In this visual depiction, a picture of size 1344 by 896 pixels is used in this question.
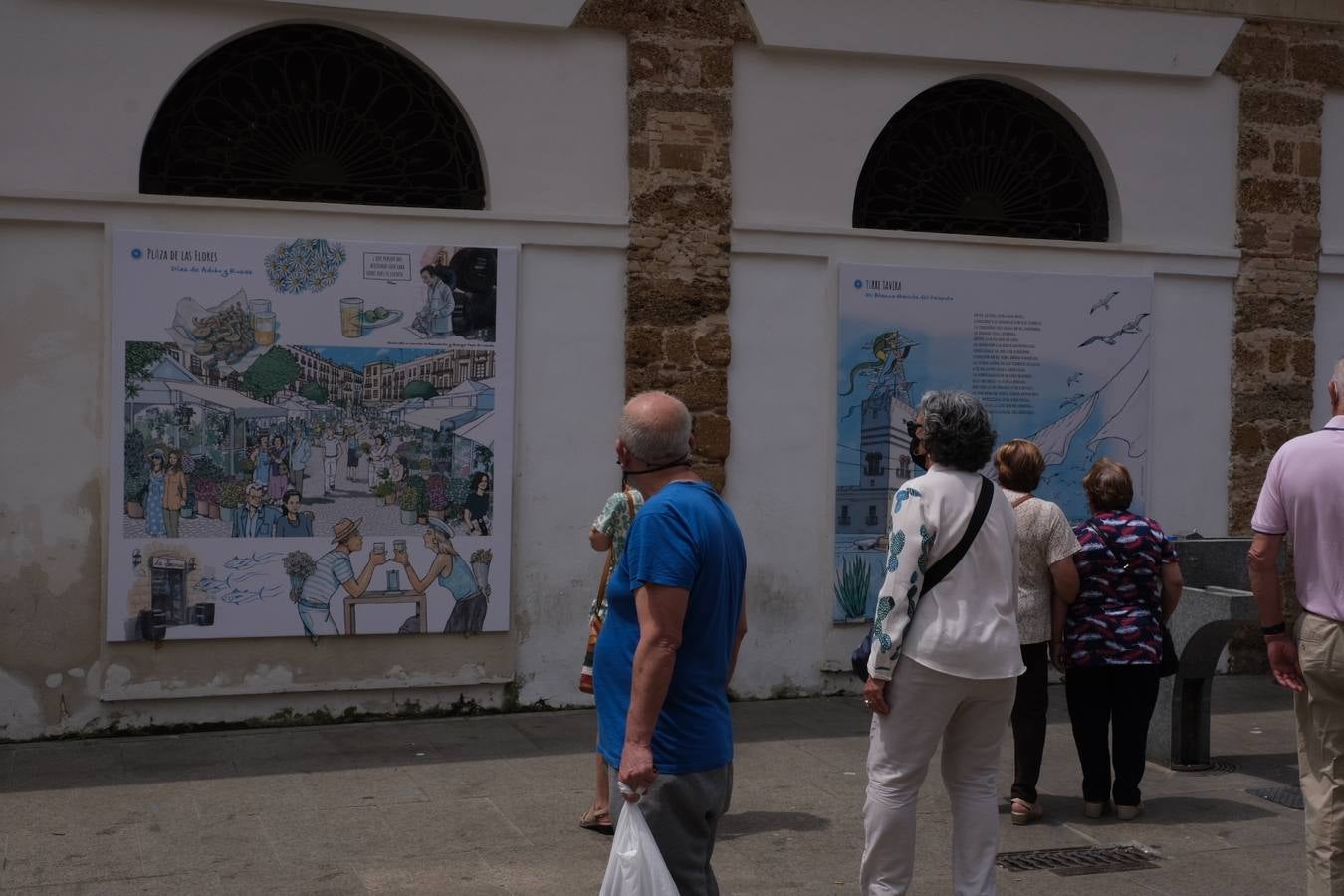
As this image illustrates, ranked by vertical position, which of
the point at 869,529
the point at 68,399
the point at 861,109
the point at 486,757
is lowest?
the point at 486,757

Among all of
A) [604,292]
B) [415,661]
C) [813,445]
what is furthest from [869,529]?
[415,661]

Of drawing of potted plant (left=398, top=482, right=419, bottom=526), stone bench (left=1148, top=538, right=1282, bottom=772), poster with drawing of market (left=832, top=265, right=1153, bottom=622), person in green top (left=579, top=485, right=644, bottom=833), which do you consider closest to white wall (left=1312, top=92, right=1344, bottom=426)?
poster with drawing of market (left=832, top=265, right=1153, bottom=622)

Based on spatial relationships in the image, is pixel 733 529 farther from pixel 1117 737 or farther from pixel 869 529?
pixel 869 529

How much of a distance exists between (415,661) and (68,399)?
236cm

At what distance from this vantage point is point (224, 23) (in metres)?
8.18

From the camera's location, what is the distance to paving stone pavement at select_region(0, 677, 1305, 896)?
570 centimetres

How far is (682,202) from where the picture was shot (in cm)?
892

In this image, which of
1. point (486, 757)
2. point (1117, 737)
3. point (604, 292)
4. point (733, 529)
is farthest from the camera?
point (604, 292)

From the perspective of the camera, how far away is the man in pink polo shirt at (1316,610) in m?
4.93

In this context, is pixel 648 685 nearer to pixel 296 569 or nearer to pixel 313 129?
pixel 296 569

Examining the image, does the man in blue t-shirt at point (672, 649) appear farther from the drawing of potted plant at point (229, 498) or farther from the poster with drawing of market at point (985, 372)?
the poster with drawing of market at point (985, 372)

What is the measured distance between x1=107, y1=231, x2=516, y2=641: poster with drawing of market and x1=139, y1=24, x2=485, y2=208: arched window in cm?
46

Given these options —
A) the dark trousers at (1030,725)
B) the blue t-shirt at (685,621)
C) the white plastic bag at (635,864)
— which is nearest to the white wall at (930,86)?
the dark trousers at (1030,725)

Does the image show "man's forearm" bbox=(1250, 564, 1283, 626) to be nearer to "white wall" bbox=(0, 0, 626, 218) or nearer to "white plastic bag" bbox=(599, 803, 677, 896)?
"white plastic bag" bbox=(599, 803, 677, 896)
